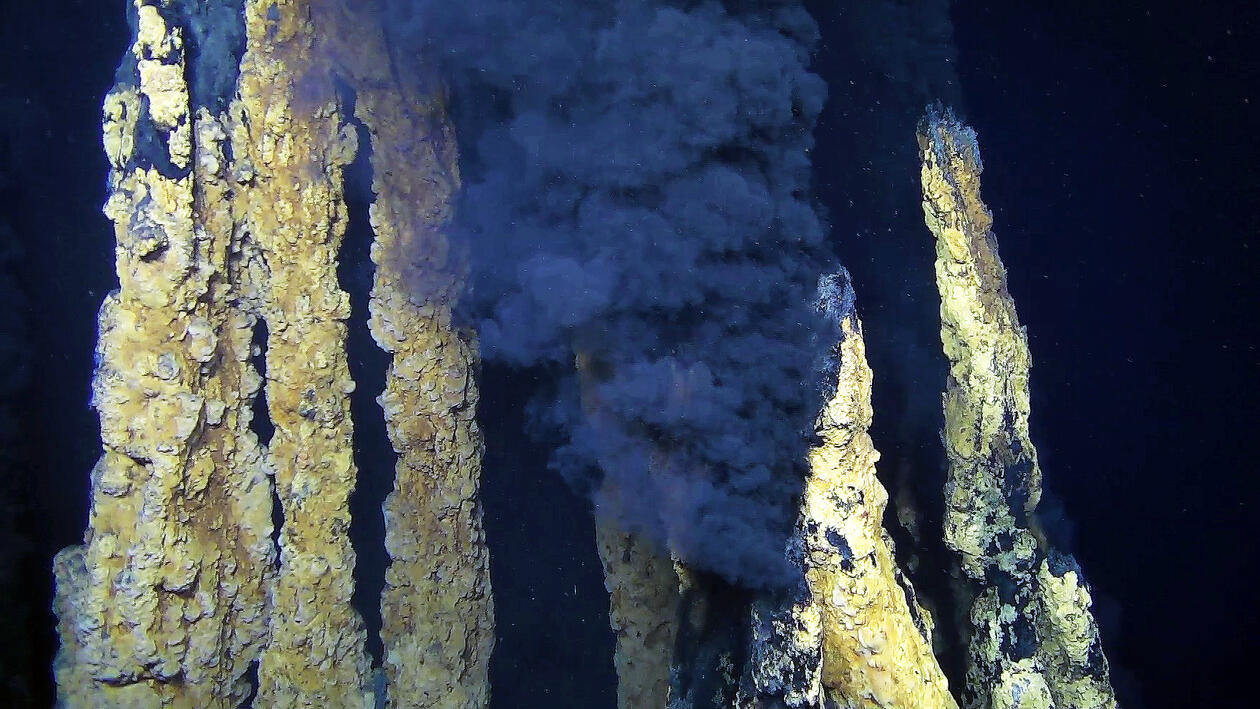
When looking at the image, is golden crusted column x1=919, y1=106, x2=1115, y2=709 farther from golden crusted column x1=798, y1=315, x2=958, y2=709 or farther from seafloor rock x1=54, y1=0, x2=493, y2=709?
seafloor rock x1=54, y1=0, x2=493, y2=709

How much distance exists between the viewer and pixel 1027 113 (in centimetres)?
316

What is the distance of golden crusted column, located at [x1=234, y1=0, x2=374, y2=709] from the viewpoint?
2.38 meters

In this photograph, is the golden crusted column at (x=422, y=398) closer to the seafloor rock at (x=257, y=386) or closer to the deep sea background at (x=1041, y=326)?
the seafloor rock at (x=257, y=386)

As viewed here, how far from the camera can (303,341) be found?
2516 millimetres

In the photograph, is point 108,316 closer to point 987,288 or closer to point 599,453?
point 599,453

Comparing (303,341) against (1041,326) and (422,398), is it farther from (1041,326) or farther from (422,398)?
(1041,326)

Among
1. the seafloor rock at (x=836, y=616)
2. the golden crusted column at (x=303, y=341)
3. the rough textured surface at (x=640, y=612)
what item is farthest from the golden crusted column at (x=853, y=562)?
the golden crusted column at (x=303, y=341)

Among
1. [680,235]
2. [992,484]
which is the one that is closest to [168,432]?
[680,235]

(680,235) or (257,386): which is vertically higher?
(680,235)

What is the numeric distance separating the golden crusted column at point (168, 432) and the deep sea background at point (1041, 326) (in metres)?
0.78

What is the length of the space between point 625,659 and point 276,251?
5.61ft

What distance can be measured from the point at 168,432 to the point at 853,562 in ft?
6.16

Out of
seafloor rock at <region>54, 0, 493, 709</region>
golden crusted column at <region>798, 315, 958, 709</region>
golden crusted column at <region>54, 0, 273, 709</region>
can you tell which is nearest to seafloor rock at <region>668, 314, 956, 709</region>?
golden crusted column at <region>798, 315, 958, 709</region>

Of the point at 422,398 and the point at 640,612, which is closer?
the point at 422,398
